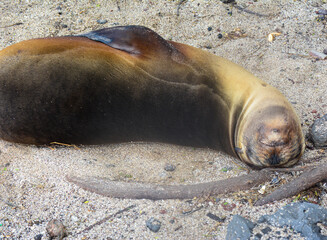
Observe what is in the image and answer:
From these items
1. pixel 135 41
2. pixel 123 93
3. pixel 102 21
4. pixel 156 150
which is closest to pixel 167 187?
pixel 156 150

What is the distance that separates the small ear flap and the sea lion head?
36.7 inches

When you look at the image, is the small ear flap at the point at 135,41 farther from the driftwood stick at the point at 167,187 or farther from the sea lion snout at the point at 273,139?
the driftwood stick at the point at 167,187

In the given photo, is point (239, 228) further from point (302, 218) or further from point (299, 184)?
point (299, 184)

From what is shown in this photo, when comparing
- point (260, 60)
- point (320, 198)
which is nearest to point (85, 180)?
point (320, 198)

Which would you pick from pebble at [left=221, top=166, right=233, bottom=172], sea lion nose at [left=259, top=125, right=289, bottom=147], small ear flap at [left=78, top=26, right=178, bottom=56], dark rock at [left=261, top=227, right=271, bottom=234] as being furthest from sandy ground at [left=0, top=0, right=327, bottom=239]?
small ear flap at [left=78, top=26, right=178, bottom=56]

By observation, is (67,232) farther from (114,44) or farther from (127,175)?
(114,44)

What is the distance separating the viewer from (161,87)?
3.38 metres

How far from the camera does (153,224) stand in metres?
2.63

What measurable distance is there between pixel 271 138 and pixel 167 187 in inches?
31.3

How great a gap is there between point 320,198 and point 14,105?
2.36m

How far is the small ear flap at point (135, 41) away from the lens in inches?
134

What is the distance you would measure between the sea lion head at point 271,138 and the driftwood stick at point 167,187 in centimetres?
14

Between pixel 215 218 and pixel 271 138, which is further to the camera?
pixel 271 138

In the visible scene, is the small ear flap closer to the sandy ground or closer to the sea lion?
the sea lion
